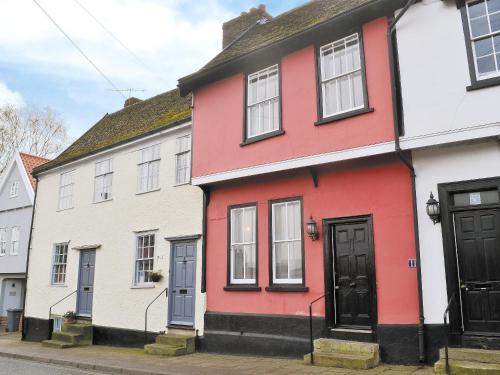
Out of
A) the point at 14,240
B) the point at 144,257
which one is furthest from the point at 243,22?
the point at 14,240

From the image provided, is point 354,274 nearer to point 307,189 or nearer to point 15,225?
point 307,189

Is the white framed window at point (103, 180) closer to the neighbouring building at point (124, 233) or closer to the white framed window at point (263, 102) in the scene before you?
the neighbouring building at point (124, 233)

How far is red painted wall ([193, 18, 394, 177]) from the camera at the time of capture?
9477mm

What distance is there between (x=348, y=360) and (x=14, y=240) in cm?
1996

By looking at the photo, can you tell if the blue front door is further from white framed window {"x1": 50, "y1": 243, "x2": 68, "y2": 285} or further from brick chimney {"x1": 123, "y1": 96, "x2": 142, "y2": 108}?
brick chimney {"x1": 123, "y1": 96, "x2": 142, "y2": 108}

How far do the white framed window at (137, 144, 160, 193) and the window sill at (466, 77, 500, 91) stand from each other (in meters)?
9.58

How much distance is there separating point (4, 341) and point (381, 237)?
15846mm

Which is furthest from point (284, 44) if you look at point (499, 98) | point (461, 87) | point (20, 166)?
point (20, 166)

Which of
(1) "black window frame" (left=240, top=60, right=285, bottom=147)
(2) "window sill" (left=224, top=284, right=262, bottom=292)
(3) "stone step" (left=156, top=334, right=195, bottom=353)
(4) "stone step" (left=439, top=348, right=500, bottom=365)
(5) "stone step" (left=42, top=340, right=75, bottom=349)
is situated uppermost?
(1) "black window frame" (left=240, top=60, right=285, bottom=147)

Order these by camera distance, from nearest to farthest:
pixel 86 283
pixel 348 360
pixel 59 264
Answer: pixel 348 360
pixel 86 283
pixel 59 264

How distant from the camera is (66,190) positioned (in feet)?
62.0

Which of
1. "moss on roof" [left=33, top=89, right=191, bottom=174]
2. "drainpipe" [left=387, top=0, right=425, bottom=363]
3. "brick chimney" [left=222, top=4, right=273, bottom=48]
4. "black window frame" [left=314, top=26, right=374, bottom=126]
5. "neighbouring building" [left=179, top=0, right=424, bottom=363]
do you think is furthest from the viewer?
"moss on roof" [left=33, top=89, right=191, bottom=174]

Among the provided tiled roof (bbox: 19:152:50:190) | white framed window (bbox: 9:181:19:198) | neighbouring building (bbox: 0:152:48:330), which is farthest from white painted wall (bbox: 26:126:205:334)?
white framed window (bbox: 9:181:19:198)

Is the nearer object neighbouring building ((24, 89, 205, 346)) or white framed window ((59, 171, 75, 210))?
neighbouring building ((24, 89, 205, 346))
